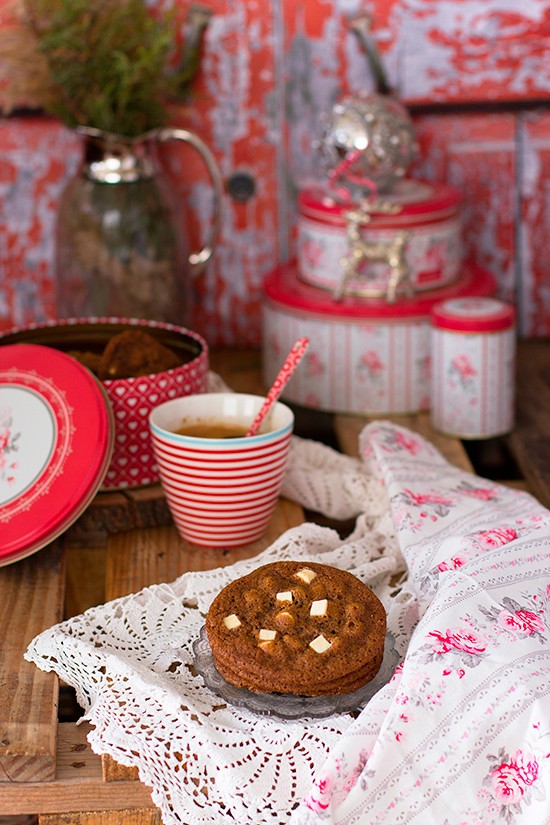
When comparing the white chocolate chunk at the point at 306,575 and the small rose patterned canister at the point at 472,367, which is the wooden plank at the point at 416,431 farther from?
the white chocolate chunk at the point at 306,575

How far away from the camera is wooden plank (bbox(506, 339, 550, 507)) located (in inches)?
44.5

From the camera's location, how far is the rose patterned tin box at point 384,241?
3.98 ft

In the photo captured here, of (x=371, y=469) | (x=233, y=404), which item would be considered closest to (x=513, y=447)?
(x=371, y=469)

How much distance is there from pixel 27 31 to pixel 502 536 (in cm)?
78

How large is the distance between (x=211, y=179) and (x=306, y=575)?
0.70 m

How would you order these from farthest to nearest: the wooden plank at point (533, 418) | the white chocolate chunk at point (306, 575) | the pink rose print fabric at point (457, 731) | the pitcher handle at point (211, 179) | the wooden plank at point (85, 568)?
the pitcher handle at point (211, 179)
the wooden plank at point (533, 418)
the wooden plank at point (85, 568)
the white chocolate chunk at point (306, 575)
the pink rose print fabric at point (457, 731)

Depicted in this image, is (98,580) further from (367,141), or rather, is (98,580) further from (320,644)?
(367,141)

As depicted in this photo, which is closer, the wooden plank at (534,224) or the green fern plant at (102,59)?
the green fern plant at (102,59)

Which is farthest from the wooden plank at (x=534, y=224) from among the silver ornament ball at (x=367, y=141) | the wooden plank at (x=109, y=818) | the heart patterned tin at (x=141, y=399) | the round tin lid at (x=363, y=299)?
the wooden plank at (x=109, y=818)

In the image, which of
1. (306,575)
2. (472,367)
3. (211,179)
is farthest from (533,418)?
(306,575)

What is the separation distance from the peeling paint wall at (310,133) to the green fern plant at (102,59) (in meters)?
0.12

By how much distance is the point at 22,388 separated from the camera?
3.14 feet

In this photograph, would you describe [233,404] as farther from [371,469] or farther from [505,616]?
[505,616]

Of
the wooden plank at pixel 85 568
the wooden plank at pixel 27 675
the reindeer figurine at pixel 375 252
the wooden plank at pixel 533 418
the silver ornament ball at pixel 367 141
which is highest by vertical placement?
the silver ornament ball at pixel 367 141
